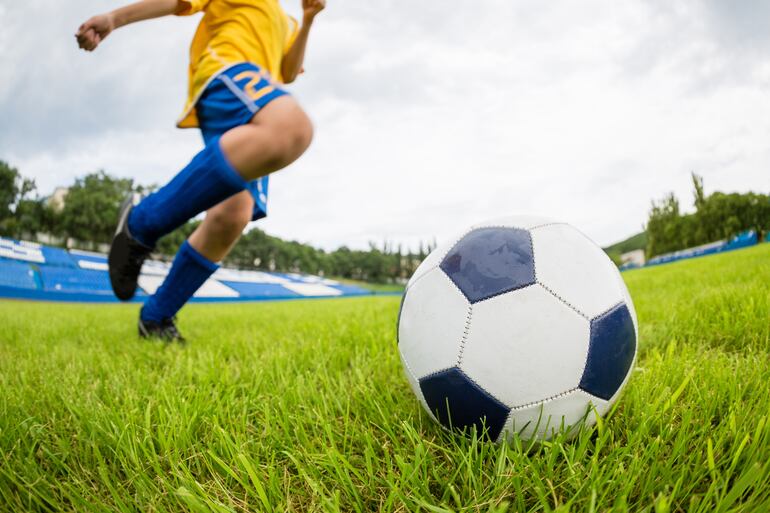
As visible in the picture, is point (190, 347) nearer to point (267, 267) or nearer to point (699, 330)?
point (699, 330)

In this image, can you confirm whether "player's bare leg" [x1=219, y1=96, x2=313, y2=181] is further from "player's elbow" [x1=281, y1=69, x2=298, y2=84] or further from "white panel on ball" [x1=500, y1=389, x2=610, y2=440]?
"white panel on ball" [x1=500, y1=389, x2=610, y2=440]

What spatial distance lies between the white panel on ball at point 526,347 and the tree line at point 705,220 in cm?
4125

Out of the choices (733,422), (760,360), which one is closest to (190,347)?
(733,422)

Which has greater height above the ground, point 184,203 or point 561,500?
point 184,203

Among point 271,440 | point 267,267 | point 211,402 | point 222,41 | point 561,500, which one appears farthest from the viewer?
point 267,267

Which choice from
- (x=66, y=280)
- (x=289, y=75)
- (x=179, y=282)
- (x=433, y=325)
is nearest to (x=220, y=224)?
(x=179, y=282)

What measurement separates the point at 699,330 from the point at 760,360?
46 cm

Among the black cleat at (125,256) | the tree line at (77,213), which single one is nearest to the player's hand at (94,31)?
the black cleat at (125,256)

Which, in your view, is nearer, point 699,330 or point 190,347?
point 699,330

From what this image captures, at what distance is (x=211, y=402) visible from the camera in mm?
1153

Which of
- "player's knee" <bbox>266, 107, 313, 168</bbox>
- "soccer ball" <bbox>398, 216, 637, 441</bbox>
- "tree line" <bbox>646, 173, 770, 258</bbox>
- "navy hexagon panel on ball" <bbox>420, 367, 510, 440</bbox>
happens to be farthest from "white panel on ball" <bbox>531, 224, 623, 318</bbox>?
"tree line" <bbox>646, 173, 770, 258</bbox>

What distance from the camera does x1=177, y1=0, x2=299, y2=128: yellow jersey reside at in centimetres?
200

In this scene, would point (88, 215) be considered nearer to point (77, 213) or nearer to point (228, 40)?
point (77, 213)

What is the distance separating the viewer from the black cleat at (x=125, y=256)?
2016 millimetres
